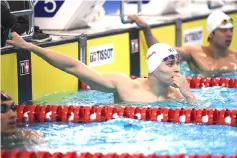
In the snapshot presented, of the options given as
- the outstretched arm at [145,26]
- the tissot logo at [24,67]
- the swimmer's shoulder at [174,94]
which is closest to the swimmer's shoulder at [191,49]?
the outstretched arm at [145,26]

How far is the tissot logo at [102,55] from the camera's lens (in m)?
7.07

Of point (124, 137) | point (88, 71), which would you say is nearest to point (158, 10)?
point (88, 71)

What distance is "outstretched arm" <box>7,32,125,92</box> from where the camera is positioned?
5527mm

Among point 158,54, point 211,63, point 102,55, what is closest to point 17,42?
point 158,54

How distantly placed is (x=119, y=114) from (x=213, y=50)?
2.41 metres

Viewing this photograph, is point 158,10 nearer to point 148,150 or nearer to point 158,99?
point 158,99

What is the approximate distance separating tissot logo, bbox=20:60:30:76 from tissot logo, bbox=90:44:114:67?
996mm

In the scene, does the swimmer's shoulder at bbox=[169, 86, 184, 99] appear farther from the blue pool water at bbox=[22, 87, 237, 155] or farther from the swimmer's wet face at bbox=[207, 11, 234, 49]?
the swimmer's wet face at bbox=[207, 11, 234, 49]

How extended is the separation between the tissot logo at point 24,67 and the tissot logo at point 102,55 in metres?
1.00

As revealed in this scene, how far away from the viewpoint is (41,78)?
636cm

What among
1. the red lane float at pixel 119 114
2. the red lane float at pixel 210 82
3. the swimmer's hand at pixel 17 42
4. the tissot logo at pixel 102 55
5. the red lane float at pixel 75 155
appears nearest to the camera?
the red lane float at pixel 75 155

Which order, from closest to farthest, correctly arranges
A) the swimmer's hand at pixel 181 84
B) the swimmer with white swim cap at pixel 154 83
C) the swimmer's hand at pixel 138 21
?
the swimmer with white swim cap at pixel 154 83 < the swimmer's hand at pixel 181 84 < the swimmer's hand at pixel 138 21

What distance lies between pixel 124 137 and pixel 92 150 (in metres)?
0.40

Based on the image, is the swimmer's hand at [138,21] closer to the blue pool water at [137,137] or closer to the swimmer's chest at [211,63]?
the swimmer's chest at [211,63]
